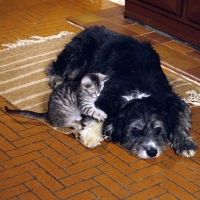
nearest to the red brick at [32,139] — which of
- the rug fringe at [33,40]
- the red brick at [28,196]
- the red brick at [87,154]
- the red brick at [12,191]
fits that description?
the red brick at [87,154]

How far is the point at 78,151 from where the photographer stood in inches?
Result: 183

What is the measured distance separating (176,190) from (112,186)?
49 centimetres

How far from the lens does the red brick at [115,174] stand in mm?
4227

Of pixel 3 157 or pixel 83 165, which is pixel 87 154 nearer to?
pixel 83 165

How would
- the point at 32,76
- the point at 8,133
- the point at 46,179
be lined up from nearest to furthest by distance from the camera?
the point at 46,179, the point at 8,133, the point at 32,76

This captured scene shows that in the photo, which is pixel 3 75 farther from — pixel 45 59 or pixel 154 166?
pixel 154 166

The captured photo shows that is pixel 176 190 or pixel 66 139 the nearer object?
pixel 176 190

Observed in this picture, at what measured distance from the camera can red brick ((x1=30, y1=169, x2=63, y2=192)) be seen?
4160 mm

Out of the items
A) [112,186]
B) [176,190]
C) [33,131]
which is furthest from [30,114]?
[176,190]

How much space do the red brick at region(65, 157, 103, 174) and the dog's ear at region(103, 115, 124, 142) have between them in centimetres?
24

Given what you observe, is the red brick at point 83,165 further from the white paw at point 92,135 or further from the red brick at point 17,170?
the red brick at point 17,170

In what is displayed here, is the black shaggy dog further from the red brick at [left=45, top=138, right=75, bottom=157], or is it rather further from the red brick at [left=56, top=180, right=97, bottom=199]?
the red brick at [left=56, top=180, right=97, bottom=199]

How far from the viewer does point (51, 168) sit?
14.5 ft

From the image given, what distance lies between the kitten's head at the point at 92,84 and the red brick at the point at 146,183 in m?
0.90
